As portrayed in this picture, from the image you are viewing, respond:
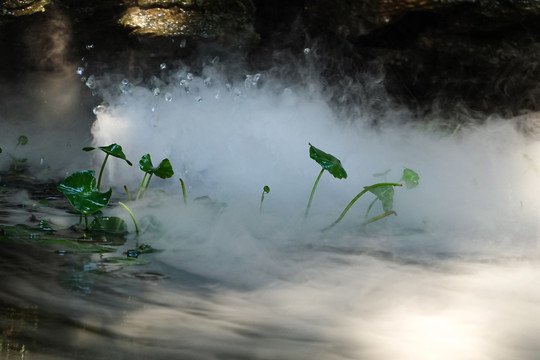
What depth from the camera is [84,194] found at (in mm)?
1913

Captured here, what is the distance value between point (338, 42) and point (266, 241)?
2052 mm

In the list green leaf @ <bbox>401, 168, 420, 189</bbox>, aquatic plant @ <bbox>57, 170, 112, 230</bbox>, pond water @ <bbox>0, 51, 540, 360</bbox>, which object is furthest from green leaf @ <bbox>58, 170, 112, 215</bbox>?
green leaf @ <bbox>401, 168, 420, 189</bbox>

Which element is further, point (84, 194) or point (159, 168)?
point (159, 168)

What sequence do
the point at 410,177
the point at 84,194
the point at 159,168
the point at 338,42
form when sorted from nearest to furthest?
1. the point at 84,194
2. the point at 159,168
3. the point at 410,177
4. the point at 338,42

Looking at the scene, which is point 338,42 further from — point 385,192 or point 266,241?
point 266,241

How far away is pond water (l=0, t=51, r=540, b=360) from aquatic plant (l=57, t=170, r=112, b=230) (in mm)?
116

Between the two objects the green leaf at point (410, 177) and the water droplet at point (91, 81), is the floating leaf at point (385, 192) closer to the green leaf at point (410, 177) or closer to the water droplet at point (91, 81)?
the green leaf at point (410, 177)

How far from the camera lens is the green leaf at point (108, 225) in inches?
80.0

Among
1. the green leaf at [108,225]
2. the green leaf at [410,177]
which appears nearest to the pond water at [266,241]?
the green leaf at [108,225]

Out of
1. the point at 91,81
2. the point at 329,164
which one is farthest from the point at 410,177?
the point at 91,81

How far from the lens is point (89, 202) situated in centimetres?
190

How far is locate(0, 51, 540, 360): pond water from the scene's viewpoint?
3.64 feet

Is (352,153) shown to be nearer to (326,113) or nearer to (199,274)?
(326,113)

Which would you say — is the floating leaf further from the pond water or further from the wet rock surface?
the wet rock surface
